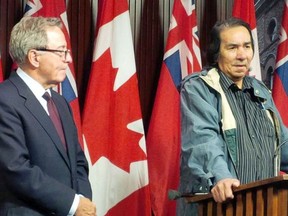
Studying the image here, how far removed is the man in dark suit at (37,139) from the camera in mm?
2754

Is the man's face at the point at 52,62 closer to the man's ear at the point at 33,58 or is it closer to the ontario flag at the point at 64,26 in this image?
the man's ear at the point at 33,58

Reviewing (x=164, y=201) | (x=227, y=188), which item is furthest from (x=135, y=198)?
(x=227, y=188)

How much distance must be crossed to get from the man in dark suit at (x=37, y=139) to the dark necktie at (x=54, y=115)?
1cm

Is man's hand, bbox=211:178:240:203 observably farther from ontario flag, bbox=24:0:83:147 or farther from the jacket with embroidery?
ontario flag, bbox=24:0:83:147

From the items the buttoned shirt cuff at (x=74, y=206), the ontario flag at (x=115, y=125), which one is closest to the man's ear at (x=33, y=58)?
the buttoned shirt cuff at (x=74, y=206)

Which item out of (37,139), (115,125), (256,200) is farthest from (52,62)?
(115,125)

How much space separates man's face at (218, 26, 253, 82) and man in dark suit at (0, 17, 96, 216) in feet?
2.34

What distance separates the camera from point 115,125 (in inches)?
165

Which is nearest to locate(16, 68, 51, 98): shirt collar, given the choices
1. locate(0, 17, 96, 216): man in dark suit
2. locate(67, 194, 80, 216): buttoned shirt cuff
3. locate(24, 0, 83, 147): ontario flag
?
locate(0, 17, 96, 216): man in dark suit

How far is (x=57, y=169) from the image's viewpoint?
287 cm

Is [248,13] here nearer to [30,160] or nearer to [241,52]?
[241,52]

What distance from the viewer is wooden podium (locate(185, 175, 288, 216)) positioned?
257cm

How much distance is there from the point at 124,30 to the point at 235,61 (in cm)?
113

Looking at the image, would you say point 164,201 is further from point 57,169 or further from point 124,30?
point 57,169
